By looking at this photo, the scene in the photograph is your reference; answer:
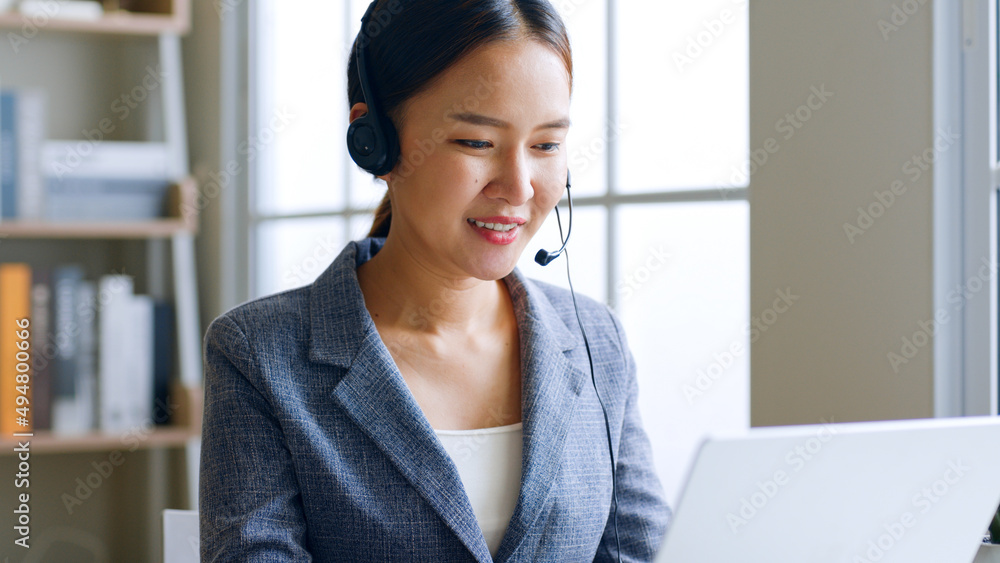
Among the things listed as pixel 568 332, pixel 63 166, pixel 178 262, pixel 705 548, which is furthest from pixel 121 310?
pixel 705 548

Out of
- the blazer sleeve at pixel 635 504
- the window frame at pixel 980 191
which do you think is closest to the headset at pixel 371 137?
the blazer sleeve at pixel 635 504

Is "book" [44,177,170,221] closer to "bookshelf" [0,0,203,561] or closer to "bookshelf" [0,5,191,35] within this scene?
"bookshelf" [0,0,203,561]

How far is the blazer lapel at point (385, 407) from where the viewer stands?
3.30 feet

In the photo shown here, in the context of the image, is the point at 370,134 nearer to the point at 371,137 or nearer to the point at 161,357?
the point at 371,137

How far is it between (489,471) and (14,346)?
5.61 ft

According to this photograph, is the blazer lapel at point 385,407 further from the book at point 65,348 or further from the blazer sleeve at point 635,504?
the book at point 65,348

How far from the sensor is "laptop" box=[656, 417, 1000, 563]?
639 millimetres

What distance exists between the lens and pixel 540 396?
3.69 ft

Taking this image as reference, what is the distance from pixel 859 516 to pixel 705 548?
5.3 inches

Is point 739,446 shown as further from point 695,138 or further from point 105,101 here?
point 105,101

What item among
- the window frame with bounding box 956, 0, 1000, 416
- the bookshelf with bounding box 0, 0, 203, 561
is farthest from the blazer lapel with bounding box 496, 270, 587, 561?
the bookshelf with bounding box 0, 0, 203, 561

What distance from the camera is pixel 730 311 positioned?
4.92 feet

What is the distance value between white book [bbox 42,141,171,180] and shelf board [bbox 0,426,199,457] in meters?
0.70

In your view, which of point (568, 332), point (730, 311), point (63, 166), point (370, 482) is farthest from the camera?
point (63, 166)
